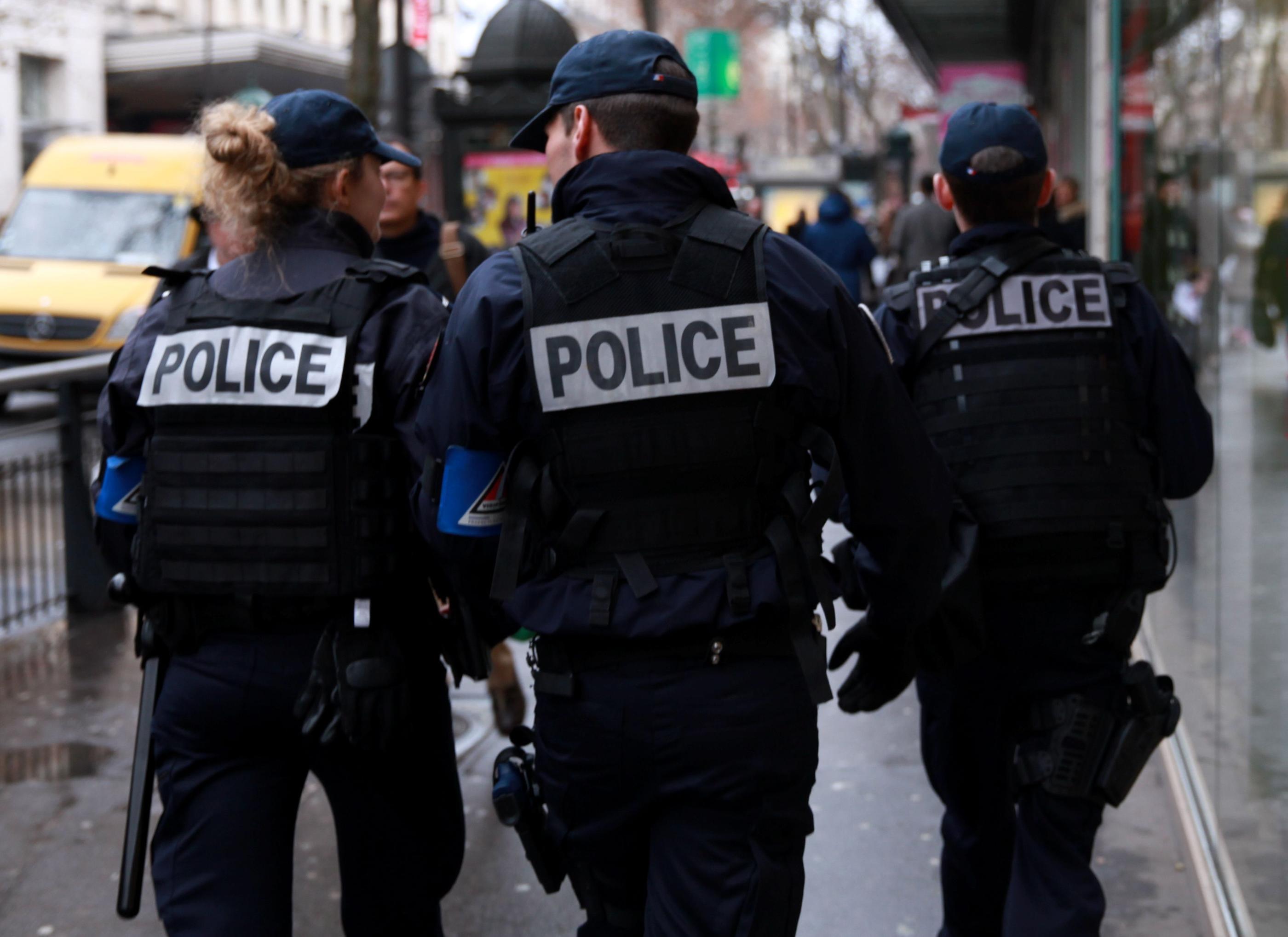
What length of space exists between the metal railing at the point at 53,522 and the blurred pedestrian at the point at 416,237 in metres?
2.09

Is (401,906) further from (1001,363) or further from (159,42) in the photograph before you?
(159,42)

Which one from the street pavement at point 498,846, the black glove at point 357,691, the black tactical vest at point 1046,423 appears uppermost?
the black tactical vest at point 1046,423

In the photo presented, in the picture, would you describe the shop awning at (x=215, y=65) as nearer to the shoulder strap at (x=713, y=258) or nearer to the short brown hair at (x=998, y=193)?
the short brown hair at (x=998, y=193)

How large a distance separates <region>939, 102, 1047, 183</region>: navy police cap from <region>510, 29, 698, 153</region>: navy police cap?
3.21 ft

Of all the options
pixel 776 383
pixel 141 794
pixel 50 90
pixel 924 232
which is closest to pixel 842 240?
pixel 924 232

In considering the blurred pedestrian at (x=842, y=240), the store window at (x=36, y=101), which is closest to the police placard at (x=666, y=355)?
the blurred pedestrian at (x=842, y=240)

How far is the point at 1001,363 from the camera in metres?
3.41

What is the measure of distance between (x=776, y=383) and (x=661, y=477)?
0.23 meters

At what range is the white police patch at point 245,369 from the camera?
2.89 metres

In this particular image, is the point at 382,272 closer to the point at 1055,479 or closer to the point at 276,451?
the point at 276,451

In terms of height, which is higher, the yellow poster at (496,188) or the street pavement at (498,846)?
the yellow poster at (496,188)

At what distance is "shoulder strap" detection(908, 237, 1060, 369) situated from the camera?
3.39 meters

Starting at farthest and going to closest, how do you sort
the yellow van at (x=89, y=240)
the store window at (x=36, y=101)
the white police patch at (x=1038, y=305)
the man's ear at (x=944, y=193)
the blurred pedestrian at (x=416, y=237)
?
the store window at (x=36, y=101), the yellow van at (x=89, y=240), the blurred pedestrian at (x=416, y=237), the man's ear at (x=944, y=193), the white police patch at (x=1038, y=305)

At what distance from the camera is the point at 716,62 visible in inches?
1150
